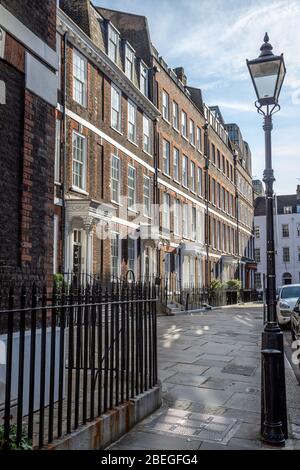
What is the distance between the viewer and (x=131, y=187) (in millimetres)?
20875

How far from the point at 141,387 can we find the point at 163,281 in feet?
60.2

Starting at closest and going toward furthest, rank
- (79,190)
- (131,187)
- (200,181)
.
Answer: (79,190) → (131,187) → (200,181)

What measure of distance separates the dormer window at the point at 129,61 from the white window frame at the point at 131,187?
420 cm

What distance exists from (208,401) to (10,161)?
13.1ft

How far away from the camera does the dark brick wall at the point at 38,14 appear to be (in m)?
5.44

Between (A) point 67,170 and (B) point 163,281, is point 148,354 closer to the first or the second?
(A) point 67,170

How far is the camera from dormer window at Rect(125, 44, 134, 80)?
20.8m

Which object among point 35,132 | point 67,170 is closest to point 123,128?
point 67,170

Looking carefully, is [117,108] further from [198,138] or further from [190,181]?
[198,138]

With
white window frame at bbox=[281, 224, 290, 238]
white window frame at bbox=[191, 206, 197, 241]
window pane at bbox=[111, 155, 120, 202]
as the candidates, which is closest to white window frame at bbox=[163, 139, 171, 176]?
white window frame at bbox=[191, 206, 197, 241]

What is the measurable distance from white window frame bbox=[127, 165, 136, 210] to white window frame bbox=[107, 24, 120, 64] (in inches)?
181

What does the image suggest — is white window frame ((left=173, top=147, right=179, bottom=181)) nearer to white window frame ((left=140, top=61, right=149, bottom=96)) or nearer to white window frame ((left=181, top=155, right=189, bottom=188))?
white window frame ((left=181, top=155, right=189, bottom=188))

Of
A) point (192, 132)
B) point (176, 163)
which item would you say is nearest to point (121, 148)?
point (176, 163)
